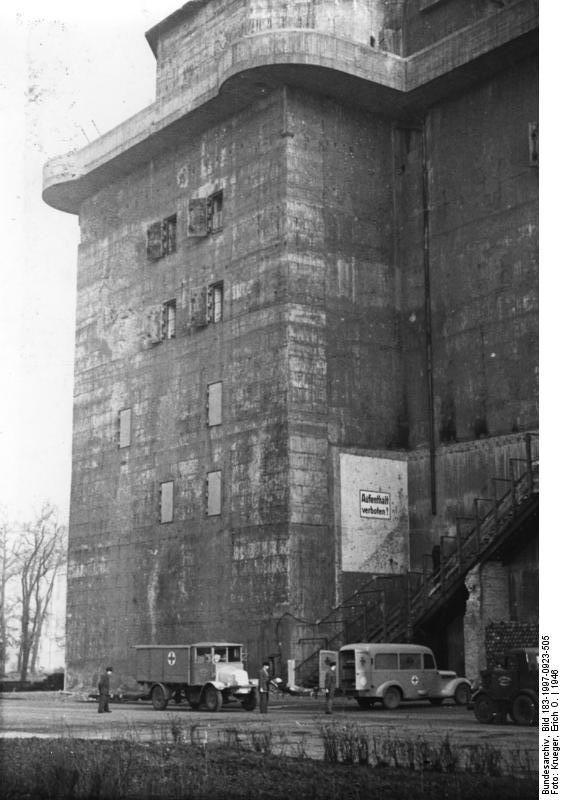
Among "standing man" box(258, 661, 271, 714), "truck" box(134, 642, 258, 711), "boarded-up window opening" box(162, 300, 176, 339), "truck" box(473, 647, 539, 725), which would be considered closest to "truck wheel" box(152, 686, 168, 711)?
"truck" box(134, 642, 258, 711)

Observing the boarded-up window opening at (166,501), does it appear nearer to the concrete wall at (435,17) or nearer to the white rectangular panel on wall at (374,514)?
the white rectangular panel on wall at (374,514)

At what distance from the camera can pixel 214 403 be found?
43.8 m

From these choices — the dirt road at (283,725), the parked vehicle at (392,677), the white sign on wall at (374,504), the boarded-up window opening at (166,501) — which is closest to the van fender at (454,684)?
the parked vehicle at (392,677)

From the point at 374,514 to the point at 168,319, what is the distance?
40.8 feet

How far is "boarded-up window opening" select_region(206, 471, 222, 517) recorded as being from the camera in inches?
1682

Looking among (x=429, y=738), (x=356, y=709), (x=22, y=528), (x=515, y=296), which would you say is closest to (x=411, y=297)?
(x=515, y=296)

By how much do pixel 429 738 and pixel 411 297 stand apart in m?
23.7

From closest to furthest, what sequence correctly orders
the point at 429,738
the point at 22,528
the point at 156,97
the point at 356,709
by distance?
1. the point at 429,738
2. the point at 356,709
3. the point at 156,97
4. the point at 22,528

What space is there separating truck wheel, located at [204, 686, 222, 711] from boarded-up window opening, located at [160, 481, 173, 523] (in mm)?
12212

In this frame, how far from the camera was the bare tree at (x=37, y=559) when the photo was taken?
8094cm

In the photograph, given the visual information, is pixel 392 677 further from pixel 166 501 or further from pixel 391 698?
pixel 166 501

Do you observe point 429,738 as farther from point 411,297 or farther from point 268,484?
point 411,297
